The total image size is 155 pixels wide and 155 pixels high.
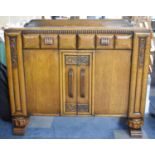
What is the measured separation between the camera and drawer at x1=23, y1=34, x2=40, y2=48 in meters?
1.51

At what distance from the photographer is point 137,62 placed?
61.0 inches

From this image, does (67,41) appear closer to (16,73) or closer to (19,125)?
(16,73)

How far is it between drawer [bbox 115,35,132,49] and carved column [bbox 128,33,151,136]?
0.10ft

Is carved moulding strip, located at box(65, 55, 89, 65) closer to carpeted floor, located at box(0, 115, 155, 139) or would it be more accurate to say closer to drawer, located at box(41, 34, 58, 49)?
drawer, located at box(41, 34, 58, 49)

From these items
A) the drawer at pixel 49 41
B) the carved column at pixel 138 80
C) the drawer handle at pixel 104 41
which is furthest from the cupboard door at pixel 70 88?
the carved column at pixel 138 80

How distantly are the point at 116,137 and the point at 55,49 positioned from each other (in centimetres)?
74

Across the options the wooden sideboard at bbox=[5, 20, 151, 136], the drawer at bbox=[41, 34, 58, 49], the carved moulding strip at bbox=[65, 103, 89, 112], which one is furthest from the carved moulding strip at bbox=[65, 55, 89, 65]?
the carved moulding strip at bbox=[65, 103, 89, 112]

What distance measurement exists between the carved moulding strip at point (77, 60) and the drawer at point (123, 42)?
0.67 ft

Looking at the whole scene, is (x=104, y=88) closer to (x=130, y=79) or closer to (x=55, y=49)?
(x=130, y=79)

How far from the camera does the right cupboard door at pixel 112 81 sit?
61.1 inches

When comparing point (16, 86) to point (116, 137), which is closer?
point (16, 86)

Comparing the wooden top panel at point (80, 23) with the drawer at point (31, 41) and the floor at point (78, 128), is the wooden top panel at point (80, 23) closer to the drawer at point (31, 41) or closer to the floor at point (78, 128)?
the drawer at point (31, 41)

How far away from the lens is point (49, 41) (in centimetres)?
151
